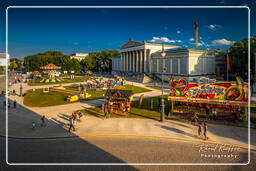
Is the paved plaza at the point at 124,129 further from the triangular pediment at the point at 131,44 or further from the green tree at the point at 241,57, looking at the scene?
the triangular pediment at the point at 131,44

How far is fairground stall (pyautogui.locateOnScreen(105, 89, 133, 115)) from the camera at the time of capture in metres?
24.8

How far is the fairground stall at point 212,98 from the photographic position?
19.5 meters

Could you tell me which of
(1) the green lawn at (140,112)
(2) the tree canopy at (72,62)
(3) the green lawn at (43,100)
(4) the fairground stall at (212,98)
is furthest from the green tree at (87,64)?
(4) the fairground stall at (212,98)

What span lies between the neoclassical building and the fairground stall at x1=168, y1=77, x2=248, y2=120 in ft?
97.0

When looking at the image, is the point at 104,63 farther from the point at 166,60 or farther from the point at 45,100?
the point at 45,100

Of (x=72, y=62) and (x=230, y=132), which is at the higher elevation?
(x=72, y=62)

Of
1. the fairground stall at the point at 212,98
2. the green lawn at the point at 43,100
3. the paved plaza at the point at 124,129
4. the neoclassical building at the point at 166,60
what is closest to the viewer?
the paved plaza at the point at 124,129

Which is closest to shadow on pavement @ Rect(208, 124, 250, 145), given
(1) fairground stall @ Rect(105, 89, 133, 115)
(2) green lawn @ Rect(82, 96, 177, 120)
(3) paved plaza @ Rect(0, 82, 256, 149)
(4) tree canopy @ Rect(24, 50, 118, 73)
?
(3) paved plaza @ Rect(0, 82, 256, 149)

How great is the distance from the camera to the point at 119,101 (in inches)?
1019

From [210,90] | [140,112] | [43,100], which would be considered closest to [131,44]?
[43,100]

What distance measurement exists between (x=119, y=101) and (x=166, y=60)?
5015 cm

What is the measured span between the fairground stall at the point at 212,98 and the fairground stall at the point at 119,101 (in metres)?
6.48

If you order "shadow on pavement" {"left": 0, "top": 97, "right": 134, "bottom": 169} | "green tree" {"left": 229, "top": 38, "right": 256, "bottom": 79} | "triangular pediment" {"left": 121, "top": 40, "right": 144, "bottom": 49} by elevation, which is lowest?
"shadow on pavement" {"left": 0, "top": 97, "right": 134, "bottom": 169}

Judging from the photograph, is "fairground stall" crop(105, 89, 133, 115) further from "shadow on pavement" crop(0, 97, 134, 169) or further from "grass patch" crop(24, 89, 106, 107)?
"grass patch" crop(24, 89, 106, 107)
